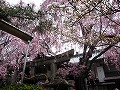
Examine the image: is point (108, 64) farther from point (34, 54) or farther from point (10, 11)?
point (10, 11)

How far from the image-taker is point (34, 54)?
1619 cm

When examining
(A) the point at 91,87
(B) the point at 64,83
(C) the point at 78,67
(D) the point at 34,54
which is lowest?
(A) the point at 91,87

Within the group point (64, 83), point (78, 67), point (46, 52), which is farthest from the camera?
A: point (46, 52)

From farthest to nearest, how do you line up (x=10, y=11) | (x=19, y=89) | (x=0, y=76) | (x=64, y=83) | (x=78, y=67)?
1. (x=0, y=76)
2. (x=78, y=67)
3. (x=64, y=83)
4. (x=10, y=11)
5. (x=19, y=89)

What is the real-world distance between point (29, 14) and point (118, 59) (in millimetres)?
12730

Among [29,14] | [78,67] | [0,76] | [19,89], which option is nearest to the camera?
[19,89]

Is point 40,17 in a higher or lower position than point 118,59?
higher

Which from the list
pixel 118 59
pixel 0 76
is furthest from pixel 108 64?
pixel 0 76

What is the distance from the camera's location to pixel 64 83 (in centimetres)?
1033

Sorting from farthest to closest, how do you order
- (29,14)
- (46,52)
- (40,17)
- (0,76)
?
(0,76)
(46,52)
(40,17)
(29,14)

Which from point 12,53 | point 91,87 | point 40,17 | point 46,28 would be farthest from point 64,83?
point 91,87

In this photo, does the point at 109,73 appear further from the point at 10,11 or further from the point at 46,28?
the point at 10,11

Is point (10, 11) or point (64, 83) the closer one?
point (10, 11)

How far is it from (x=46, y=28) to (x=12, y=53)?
365 inches
